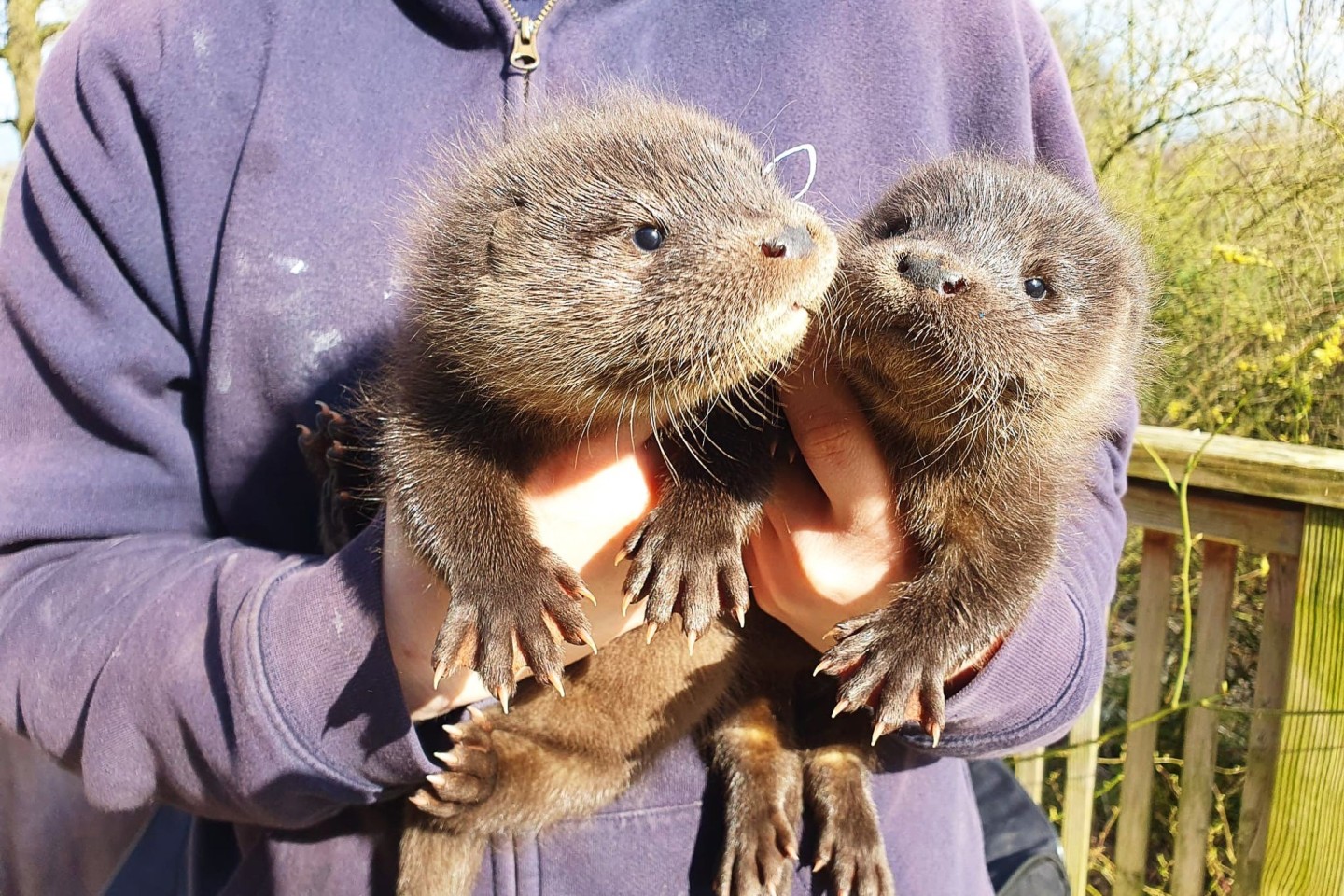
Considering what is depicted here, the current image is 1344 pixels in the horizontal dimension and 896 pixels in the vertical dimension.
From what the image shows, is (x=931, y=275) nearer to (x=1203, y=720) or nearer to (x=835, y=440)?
(x=835, y=440)

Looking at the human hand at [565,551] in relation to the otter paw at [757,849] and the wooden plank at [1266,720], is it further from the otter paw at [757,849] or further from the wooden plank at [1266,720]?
the wooden plank at [1266,720]

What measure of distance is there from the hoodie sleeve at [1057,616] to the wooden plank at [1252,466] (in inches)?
36.3

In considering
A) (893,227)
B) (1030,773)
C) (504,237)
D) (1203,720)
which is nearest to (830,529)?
(893,227)

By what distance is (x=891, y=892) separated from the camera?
1.70m

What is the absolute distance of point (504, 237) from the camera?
1.42 metres

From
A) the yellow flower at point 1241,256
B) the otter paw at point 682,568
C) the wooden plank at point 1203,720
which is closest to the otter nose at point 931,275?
the otter paw at point 682,568

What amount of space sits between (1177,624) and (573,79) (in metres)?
3.74

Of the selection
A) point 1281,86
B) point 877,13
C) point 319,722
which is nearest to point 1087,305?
point 877,13

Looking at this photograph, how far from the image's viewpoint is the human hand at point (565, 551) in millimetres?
1440

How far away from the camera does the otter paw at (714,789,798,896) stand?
63.6 inches

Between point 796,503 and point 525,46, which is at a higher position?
point 525,46

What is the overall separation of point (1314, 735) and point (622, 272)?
2466mm

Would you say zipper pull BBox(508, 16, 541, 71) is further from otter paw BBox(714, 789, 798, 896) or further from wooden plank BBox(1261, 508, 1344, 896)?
wooden plank BBox(1261, 508, 1344, 896)

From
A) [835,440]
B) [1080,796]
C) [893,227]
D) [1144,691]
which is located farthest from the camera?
[1080,796]
